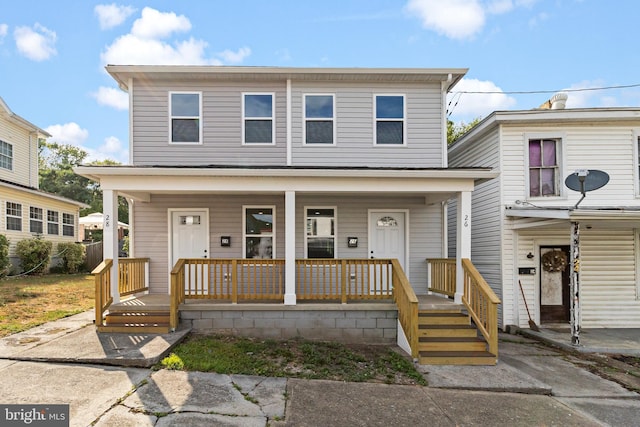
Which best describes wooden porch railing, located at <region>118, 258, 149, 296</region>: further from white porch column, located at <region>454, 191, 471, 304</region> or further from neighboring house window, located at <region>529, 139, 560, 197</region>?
neighboring house window, located at <region>529, 139, 560, 197</region>

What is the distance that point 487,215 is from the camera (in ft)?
29.1

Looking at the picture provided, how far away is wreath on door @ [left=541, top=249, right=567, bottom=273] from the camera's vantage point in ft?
27.5

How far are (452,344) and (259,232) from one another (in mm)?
4696

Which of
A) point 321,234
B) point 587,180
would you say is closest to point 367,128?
point 321,234

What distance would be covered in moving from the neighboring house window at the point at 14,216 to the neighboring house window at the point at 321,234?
13.0m

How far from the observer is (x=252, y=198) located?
27.7 ft

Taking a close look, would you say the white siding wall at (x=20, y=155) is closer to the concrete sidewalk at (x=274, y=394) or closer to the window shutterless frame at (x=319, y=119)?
the concrete sidewalk at (x=274, y=394)

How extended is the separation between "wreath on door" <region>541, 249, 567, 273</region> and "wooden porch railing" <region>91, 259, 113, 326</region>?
9.20m

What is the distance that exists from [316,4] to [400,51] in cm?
281

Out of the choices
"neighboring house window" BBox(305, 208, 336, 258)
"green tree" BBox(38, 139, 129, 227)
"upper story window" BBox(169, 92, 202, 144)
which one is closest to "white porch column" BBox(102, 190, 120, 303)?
"upper story window" BBox(169, 92, 202, 144)

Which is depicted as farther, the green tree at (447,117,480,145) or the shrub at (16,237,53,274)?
the green tree at (447,117,480,145)

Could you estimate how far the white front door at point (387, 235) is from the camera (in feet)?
27.9

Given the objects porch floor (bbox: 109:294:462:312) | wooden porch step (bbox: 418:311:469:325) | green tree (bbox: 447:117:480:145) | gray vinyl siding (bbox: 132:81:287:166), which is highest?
green tree (bbox: 447:117:480:145)

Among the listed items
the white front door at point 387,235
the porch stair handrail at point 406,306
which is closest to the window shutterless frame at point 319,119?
the white front door at point 387,235
